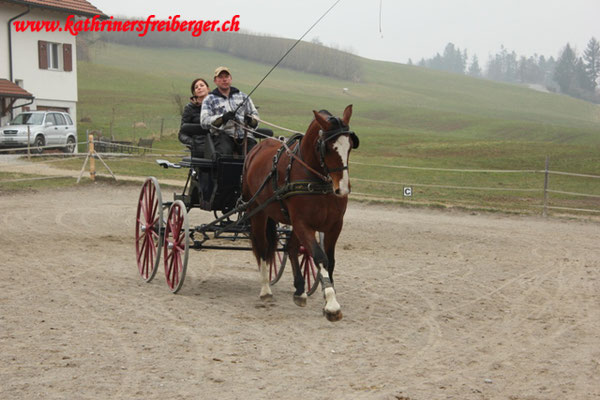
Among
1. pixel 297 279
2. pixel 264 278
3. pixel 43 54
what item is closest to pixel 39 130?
pixel 43 54

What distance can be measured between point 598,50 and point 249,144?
166169 mm

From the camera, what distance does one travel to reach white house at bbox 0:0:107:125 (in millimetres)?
30741

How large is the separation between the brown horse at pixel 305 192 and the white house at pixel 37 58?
961 inches

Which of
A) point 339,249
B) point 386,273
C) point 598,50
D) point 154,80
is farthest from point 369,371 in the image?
point 598,50

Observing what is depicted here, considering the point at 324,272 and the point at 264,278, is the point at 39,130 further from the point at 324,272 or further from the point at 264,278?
the point at 324,272

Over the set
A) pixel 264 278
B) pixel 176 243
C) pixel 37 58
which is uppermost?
pixel 37 58

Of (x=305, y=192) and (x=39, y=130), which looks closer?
(x=305, y=192)

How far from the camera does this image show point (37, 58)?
32.2 m

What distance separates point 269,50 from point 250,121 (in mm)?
100898

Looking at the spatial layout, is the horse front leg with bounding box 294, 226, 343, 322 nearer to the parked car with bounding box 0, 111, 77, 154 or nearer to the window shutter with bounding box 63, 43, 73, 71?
the parked car with bounding box 0, 111, 77, 154

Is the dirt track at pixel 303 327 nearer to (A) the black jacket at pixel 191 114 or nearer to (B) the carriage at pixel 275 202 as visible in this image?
(B) the carriage at pixel 275 202

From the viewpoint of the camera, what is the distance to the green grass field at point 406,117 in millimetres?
24312

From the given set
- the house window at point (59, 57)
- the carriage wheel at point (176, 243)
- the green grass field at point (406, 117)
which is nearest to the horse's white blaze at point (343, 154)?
the carriage wheel at point (176, 243)

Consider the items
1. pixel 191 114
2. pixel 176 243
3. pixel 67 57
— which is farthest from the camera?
pixel 67 57
